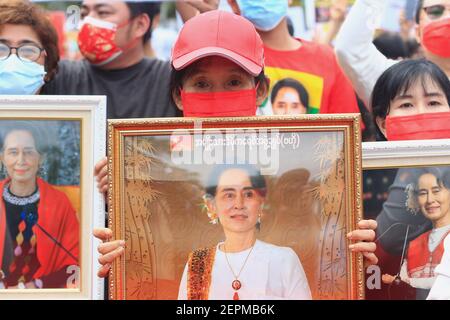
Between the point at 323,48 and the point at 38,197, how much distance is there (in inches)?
90.2

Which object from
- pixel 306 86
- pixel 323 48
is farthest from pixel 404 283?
pixel 323 48

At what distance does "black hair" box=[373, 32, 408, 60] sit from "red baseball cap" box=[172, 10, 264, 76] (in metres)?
2.57

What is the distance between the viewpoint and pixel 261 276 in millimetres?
3357

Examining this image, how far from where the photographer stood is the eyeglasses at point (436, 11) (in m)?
5.21

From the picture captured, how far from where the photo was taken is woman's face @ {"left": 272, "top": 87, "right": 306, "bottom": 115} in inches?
206

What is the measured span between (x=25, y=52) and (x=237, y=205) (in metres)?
1.72

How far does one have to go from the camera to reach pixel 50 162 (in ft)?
13.0

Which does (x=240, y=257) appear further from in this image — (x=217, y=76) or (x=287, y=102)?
(x=287, y=102)

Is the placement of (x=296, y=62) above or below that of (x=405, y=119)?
above

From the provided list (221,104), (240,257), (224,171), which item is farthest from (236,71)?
(240,257)

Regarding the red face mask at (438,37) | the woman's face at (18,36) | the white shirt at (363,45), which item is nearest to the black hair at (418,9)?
the red face mask at (438,37)

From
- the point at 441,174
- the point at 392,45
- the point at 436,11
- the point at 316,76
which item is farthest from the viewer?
the point at 392,45

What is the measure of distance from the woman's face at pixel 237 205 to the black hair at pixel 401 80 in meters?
1.22

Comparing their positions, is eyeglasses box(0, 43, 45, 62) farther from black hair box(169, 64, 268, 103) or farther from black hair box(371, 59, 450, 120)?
black hair box(371, 59, 450, 120)
